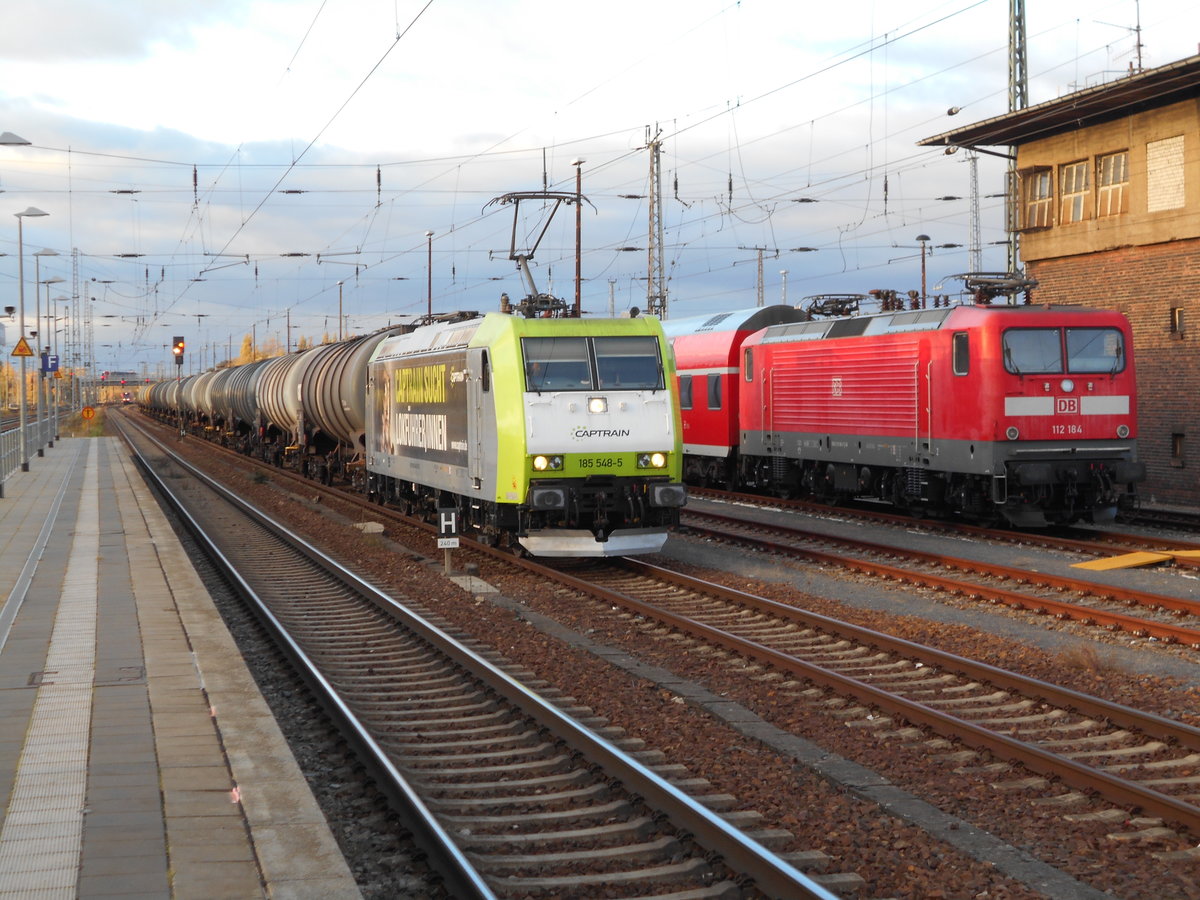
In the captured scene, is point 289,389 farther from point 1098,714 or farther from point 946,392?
point 1098,714

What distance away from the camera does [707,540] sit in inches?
754

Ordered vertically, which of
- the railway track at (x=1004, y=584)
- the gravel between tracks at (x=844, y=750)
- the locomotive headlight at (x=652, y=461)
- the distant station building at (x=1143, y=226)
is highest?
the distant station building at (x=1143, y=226)

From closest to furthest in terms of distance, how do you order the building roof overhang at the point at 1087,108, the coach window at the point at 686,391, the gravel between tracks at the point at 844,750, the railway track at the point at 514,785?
the railway track at the point at 514,785, the gravel between tracks at the point at 844,750, the building roof overhang at the point at 1087,108, the coach window at the point at 686,391

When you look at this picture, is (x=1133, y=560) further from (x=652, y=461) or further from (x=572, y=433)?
(x=572, y=433)

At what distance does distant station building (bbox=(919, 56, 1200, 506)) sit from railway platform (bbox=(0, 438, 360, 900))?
18.0 m

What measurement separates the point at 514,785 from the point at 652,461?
28.2 ft

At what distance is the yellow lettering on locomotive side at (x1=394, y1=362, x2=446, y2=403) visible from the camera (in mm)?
18016

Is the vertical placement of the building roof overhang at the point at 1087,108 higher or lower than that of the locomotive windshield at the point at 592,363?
higher

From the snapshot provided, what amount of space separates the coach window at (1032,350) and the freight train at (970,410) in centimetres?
1

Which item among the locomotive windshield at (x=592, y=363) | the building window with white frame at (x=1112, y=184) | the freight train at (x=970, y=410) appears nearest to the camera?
the locomotive windshield at (x=592, y=363)

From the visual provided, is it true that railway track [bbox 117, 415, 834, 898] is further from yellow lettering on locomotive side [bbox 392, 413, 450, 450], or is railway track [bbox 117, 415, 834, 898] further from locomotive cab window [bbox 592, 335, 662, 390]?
yellow lettering on locomotive side [bbox 392, 413, 450, 450]

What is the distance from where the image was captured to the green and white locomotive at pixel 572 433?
49.6 ft

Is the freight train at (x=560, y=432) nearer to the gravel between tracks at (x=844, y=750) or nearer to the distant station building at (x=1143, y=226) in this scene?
the gravel between tracks at (x=844, y=750)

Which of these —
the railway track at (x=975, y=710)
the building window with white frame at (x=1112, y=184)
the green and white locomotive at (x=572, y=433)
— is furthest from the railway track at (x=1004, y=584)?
the building window with white frame at (x=1112, y=184)
